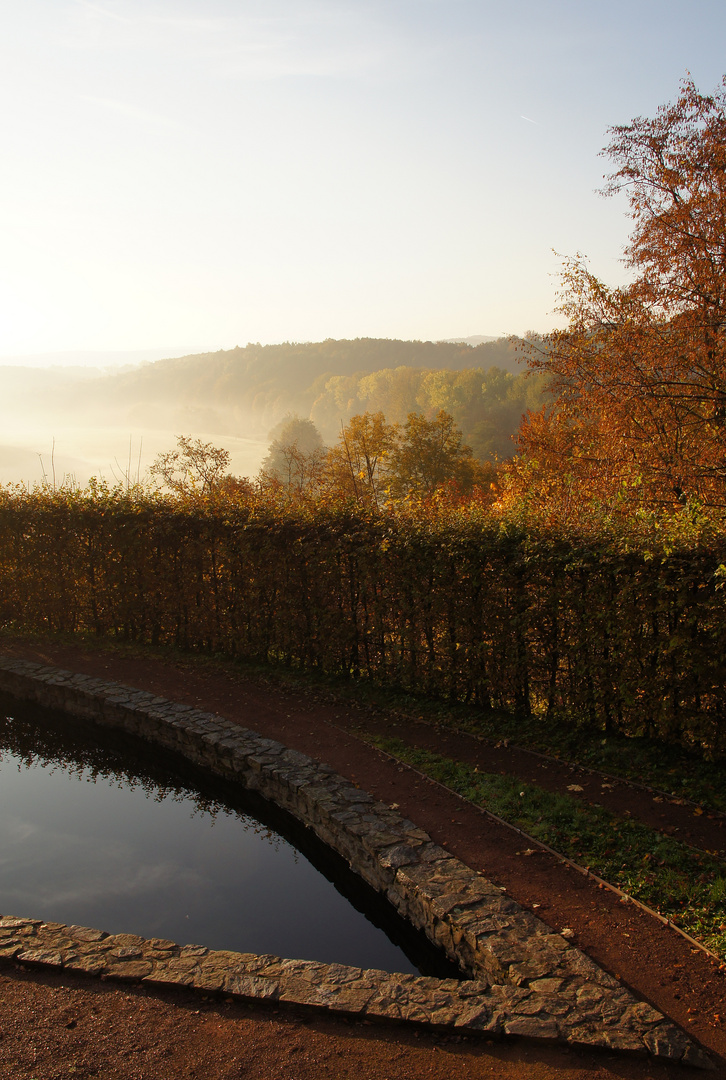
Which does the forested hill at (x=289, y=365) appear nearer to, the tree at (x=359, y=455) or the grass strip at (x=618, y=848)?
the tree at (x=359, y=455)

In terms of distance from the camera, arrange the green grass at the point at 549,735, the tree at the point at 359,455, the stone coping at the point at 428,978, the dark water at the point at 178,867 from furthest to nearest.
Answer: the tree at the point at 359,455 → the green grass at the point at 549,735 → the dark water at the point at 178,867 → the stone coping at the point at 428,978

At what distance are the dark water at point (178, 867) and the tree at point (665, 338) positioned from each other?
9034 mm

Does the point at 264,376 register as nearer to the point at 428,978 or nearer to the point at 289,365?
the point at 289,365

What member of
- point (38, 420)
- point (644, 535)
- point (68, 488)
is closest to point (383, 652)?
point (644, 535)

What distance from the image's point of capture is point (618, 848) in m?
5.42

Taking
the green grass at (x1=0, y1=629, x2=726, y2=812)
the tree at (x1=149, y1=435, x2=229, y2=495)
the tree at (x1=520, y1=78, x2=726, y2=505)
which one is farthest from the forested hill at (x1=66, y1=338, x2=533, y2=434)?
the green grass at (x1=0, y1=629, x2=726, y2=812)

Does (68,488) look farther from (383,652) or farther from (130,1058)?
(130,1058)

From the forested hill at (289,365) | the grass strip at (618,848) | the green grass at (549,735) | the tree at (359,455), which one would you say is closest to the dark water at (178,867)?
the grass strip at (618,848)

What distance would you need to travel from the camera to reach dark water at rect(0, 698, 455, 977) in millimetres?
5383

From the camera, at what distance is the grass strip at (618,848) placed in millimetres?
4672

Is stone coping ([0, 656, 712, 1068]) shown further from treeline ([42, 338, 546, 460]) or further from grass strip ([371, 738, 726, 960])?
treeline ([42, 338, 546, 460])

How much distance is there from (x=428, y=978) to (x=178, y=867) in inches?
118

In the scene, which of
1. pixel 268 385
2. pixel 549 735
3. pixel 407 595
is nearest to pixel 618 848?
pixel 549 735

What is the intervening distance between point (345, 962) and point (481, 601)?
4.33 metres
